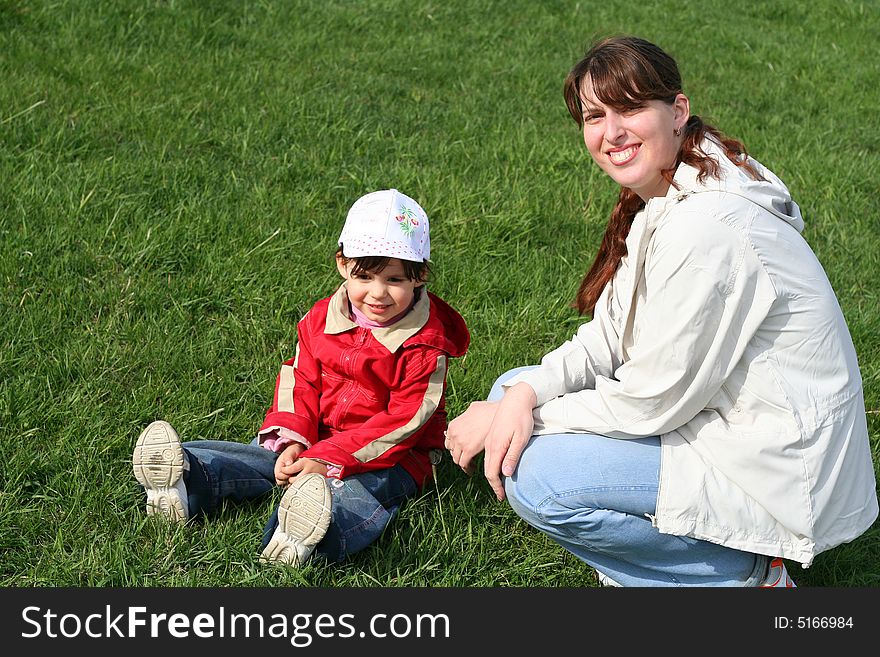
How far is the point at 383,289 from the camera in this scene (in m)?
3.00

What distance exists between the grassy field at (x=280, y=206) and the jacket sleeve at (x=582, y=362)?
0.56 meters

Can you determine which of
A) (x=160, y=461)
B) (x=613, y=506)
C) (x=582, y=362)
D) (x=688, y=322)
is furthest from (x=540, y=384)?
(x=160, y=461)

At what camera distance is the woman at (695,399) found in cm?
245

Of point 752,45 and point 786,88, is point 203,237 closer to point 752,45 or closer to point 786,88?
point 786,88

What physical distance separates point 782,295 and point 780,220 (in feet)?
0.69

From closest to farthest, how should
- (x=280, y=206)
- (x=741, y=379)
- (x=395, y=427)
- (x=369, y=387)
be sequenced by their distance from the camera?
(x=741, y=379)
(x=395, y=427)
(x=369, y=387)
(x=280, y=206)

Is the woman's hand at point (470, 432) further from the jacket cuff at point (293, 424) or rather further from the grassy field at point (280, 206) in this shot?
the jacket cuff at point (293, 424)

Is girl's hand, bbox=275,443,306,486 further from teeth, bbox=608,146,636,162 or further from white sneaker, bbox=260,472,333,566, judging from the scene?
teeth, bbox=608,146,636,162

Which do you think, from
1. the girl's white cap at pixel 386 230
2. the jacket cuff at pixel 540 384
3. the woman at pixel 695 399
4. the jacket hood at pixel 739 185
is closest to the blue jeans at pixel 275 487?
the woman at pixel 695 399

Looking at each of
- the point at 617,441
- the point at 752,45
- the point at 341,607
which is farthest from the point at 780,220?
the point at 752,45

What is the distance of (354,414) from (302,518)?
53cm

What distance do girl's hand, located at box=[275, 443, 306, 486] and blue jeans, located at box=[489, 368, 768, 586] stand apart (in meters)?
0.75

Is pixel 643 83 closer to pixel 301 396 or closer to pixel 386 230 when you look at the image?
pixel 386 230

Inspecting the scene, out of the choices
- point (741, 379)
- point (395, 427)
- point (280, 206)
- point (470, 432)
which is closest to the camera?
point (741, 379)
